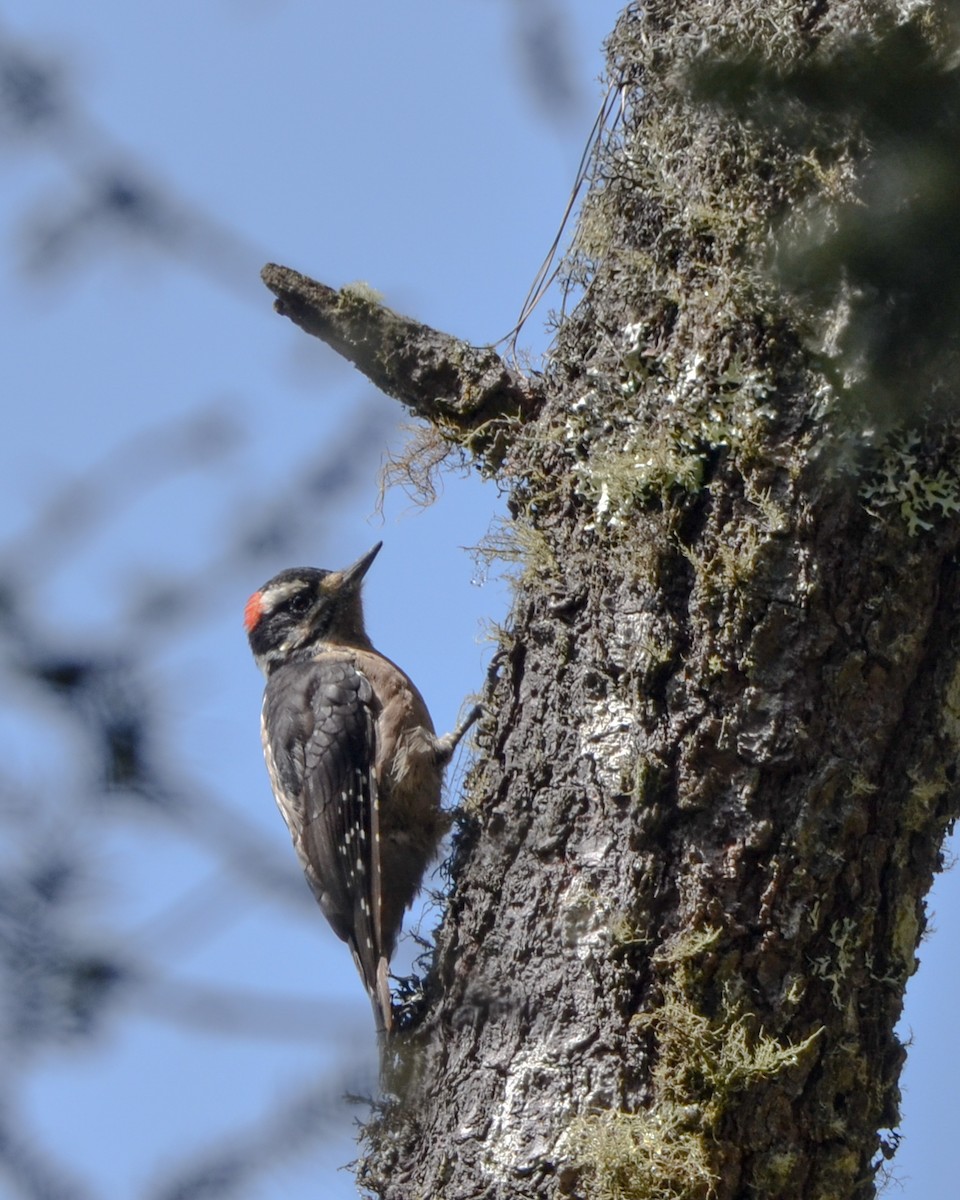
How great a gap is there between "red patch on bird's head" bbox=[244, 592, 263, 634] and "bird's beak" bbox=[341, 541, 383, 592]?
1.49 ft

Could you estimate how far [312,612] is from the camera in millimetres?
5445

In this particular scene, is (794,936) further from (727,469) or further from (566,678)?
(727,469)

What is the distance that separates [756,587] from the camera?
2.62m

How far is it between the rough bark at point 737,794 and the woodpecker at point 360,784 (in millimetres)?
1344

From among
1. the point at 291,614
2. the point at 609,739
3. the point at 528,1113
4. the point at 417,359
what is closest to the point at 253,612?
the point at 291,614

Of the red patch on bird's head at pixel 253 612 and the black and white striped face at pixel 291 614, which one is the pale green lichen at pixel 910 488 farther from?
the red patch on bird's head at pixel 253 612

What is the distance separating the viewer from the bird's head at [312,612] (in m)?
5.41

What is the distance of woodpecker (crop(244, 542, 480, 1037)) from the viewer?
14.5ft

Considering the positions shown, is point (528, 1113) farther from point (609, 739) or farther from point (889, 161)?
point (889, 161)

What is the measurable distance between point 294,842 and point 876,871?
2.66 meters

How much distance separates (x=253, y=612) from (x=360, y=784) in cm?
147

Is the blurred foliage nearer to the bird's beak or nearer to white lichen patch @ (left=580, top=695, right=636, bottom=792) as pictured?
white lichen patch @ (left=580, top=695, right=636, bottom=792)

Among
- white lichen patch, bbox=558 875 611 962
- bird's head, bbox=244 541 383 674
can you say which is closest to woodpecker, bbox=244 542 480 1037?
bird's head, bbox=244 541 383 674

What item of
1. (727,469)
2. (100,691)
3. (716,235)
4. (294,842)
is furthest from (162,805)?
(294,842)
